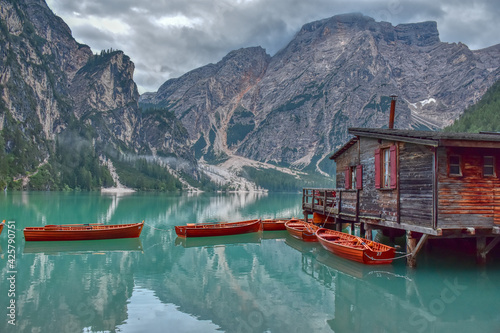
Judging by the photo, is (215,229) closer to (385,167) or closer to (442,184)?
(385,167)

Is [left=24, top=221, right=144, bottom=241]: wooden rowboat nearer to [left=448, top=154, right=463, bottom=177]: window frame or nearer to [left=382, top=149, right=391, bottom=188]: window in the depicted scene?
[left=382, top=149, right=391, bottom=188]: window

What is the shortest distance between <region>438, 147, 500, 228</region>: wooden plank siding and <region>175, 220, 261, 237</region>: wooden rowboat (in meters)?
21.2

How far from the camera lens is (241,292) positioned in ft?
57.9

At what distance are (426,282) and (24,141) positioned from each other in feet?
664

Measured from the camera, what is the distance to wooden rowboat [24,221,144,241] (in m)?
31.1

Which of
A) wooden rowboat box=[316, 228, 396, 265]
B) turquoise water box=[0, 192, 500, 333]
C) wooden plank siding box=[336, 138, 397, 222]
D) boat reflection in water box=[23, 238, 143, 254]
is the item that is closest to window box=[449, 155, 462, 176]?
wooden plank siding box=[336, 138, 397, 222]

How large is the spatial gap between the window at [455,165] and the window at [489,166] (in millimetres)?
1353

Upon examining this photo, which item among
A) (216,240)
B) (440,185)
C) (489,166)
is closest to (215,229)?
(216,240)

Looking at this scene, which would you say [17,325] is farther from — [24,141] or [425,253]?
[24,141]

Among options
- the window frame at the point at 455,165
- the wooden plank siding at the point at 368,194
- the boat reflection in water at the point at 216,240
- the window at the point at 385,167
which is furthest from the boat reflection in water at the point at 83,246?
the window frame at the point at 455,165

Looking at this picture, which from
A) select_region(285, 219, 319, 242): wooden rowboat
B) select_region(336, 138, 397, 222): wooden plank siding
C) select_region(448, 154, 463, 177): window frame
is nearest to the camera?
select_region(448, 154, 463, 177): window frame

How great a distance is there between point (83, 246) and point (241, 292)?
1808 centimetres

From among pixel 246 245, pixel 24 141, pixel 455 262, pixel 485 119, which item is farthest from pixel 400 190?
pixel 24 141

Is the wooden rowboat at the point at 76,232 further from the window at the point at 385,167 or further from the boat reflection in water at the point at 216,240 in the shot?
the window at the point at 385,167
